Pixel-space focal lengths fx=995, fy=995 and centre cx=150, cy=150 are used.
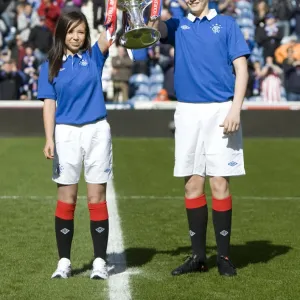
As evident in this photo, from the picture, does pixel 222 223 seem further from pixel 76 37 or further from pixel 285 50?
pixel 285 50

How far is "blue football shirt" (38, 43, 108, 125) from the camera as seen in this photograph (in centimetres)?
652

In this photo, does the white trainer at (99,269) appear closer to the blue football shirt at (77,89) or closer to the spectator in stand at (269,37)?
the blue football shirt at (77,89)

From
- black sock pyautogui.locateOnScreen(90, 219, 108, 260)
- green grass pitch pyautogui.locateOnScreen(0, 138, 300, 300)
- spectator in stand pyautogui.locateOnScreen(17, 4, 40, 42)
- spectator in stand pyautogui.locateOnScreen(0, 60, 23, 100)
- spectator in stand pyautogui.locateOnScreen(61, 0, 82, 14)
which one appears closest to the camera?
green grass pitch pyautogui.locateOnScreen(0, 138, 300, 300)

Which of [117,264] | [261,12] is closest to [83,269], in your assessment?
[117,264]

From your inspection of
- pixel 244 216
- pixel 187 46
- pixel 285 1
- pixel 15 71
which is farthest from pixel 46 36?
pixel 187 46

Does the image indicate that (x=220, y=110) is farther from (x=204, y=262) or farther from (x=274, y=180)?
(x=274, y=180)

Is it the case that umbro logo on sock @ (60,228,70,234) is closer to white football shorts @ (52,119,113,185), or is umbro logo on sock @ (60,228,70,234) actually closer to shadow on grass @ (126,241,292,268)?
white football shorts @ (52,119,113,185)

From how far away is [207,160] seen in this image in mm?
6746

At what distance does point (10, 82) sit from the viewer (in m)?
21.1

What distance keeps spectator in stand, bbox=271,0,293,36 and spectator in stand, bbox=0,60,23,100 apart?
6.76 metres

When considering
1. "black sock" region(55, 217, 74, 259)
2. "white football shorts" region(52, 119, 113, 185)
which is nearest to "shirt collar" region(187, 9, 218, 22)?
"white football shorts" region(52, 119, 113, 185)

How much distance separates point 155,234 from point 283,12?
16.7 meters

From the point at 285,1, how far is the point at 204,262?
1827cm

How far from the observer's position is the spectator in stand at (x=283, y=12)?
79.8 ft
